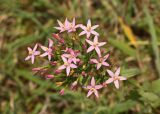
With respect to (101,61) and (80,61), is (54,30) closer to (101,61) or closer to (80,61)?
(80,61)

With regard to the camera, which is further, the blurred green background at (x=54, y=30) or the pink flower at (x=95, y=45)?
the blurred green background at (x=54, y=30)

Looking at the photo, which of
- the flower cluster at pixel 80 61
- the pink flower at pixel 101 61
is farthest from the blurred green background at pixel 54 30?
the pink flower at pixel 101 61

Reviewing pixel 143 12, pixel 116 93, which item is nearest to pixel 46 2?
pixel 143 12

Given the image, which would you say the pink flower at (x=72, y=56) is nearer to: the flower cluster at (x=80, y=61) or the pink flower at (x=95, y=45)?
the flower cluster at (x=80, y=61)

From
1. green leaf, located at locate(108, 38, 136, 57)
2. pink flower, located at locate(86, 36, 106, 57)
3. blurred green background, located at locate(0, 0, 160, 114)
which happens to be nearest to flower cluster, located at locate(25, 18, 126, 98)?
pink flower, located at locate(86, 36, 106, 57)

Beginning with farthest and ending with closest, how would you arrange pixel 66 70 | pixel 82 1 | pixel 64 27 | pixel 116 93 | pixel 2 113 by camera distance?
pixel 82 1, pixel 2 113, pixel 116 93, pixel 64 27, pixel 66 70

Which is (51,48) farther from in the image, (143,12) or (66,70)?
(143,12)

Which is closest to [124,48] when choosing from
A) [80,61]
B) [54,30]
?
[54,30]

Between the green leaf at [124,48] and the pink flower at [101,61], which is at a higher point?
the green leaf at [124,48]

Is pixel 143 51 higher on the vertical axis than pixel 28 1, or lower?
lower
